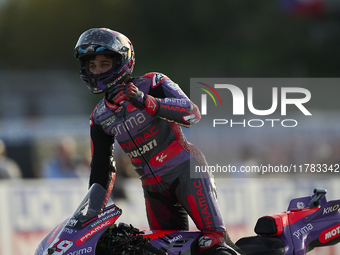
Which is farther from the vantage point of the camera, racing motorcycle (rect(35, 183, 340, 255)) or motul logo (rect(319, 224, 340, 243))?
motul logo (rect(319, 224, 340, 243))

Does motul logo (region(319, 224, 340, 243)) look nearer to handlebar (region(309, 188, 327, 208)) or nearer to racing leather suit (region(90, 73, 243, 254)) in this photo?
handlebar (region(309, 188, 327, 208))

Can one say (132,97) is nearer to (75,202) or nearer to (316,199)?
(316,199)

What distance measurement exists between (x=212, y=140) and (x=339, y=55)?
12.3m

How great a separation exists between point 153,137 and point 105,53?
0.71 meters

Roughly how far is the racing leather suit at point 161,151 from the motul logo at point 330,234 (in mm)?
1165

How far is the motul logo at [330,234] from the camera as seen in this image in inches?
150

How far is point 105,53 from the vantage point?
309 cm

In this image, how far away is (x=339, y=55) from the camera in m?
19.3

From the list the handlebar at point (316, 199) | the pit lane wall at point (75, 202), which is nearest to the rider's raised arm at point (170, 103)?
Answer: the handlebar at point (316, 199)

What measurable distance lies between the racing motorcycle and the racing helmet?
0.77m

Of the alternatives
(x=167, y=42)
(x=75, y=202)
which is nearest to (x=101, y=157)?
(x=75, y=202)

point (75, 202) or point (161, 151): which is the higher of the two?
point (161, 151)

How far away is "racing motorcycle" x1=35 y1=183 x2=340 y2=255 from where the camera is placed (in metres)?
2.62

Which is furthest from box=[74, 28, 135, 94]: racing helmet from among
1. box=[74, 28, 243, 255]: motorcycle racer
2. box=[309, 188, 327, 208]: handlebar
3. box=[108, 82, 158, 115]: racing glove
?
box=[309, 188, 327, 208]: handlebar
